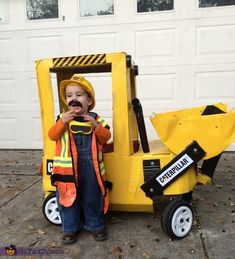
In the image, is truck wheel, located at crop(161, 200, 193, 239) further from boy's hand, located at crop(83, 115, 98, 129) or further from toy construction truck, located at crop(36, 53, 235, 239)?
boy's hand, located at crop(83, 115, 98, 129)

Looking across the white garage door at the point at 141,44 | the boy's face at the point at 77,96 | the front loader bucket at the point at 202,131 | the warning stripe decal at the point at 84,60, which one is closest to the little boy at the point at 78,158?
the boy's face at the point at 77,96

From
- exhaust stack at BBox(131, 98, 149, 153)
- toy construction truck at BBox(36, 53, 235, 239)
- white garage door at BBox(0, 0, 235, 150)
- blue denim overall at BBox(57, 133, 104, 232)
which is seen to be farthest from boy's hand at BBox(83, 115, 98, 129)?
white garage door at BBox(0, 0, 235, 150)

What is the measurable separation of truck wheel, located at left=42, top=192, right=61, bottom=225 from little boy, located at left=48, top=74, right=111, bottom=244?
295 mm

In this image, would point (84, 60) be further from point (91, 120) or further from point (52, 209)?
point (52, 209)

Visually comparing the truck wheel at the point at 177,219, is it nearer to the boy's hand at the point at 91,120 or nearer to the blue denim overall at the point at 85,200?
the blue denim overall at the point at 85,200

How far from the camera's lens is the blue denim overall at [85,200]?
2.57m

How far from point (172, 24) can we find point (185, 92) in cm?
112

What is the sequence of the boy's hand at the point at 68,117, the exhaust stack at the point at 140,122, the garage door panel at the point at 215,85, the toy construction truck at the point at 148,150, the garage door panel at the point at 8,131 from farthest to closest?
1. the garage door panel at the point at 8,131
2. the garage door panel at the point at 215,85
3. the exhaust stack at the point at 140,122
4. the toy construction truck at the point at 148,150
5. the boy's hand at the point at 68,117

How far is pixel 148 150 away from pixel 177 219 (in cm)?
64

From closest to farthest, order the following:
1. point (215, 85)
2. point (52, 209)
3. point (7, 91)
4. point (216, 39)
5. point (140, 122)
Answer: point (140, 122) < point (52, 209) < point (216, 39) < point (215, 85) < point (7, 91)

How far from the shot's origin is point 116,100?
2.69 metres

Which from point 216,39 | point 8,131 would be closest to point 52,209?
point 8,131

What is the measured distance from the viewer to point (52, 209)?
2.97 meters

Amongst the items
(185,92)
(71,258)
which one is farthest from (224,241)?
(185,92)
